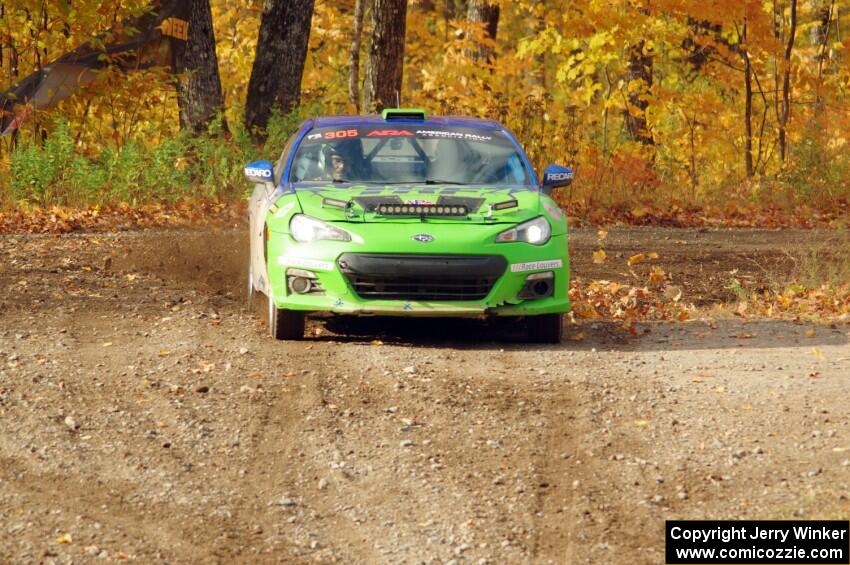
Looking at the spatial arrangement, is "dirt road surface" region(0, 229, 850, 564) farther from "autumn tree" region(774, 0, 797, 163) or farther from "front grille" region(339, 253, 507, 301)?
"autumn tree" region(774, 0, 797, 163)

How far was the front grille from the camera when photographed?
9281mm

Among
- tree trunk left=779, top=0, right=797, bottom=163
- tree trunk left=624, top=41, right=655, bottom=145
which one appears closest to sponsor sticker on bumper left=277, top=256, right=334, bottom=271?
tree trunk left=779, top=0, right=797, bottom=163

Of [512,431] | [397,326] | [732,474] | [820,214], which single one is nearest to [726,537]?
[732,474]

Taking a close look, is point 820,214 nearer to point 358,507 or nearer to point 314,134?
point 314,134

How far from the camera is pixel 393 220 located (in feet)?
31.0

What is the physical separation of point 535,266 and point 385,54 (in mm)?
12072

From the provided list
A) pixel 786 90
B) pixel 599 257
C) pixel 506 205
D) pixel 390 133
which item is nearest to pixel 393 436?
pixel 506 205

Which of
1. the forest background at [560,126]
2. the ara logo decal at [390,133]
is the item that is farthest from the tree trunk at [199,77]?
the ara logo decal at [390,133]

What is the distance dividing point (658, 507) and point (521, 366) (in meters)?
3.07

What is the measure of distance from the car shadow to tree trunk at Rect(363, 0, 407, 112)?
10445 mm

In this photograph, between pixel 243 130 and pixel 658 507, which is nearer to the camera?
pixel 658 507

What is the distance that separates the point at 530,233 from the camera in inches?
376

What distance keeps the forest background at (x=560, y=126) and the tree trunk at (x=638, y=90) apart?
1.8 inches

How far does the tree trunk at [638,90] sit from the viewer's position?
78.8 ft
